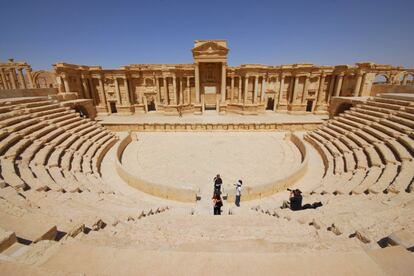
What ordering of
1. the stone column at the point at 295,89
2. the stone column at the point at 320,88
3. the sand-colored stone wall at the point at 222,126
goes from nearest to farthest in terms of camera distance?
the sand-colored stone wall at the point at 222,126, the stone column at the point at 320,88, the stone column at the point at 295,89

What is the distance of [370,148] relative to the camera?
409 inches

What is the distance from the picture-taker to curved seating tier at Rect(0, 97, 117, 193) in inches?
297

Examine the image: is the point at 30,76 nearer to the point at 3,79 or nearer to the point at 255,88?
the point at 3,79

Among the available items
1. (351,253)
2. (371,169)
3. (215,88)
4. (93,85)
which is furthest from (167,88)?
(351,253)

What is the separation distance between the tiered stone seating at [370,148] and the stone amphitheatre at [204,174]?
0.09 meters

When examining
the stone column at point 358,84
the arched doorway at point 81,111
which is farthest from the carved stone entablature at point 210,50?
the stone column at point 358,84

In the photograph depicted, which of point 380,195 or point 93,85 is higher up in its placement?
point 93,85

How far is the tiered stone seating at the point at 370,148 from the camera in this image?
7.43 meters

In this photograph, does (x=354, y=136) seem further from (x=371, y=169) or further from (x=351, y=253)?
(x=351, y=253)

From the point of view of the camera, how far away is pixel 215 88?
27.0 m

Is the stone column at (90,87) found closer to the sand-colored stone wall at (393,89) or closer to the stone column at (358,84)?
the stone column at (358,84)

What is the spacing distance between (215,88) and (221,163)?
17.2m

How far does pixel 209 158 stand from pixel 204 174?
2218mm

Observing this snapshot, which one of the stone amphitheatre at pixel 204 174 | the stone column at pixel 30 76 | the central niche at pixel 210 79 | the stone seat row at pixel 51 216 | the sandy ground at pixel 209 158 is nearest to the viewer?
the stone amphitheatre at pixel 204 174
